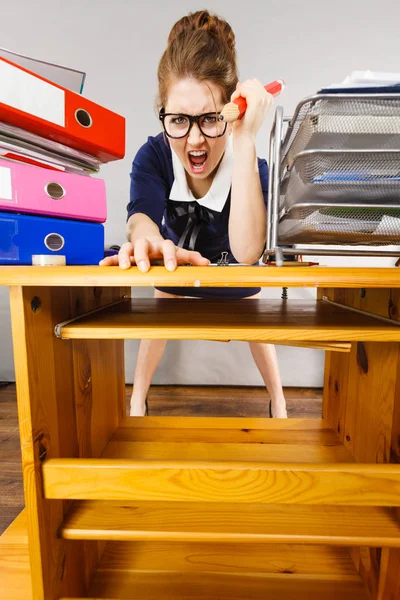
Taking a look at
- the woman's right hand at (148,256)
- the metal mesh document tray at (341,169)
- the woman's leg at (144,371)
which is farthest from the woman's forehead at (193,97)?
the woman's leg at (144,371)

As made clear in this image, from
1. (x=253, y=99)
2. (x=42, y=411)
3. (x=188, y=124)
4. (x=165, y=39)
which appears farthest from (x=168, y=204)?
(x=165, y=39)

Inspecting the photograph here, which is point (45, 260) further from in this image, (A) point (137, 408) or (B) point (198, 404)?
(B) point (198, 404)

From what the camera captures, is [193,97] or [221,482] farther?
[193,97]

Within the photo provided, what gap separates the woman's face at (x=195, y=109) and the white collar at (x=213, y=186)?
0.08 metres

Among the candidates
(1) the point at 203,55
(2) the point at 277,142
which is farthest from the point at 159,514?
(1) the point at 203,55

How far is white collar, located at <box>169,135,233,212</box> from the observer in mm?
1113

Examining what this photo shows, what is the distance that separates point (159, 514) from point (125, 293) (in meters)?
0.56

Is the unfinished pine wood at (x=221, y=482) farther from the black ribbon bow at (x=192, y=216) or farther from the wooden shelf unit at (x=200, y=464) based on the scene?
the black ribbon bow at (x=192, y=216)

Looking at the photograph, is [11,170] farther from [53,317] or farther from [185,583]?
[185,583]

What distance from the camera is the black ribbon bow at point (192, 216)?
1.17 meters

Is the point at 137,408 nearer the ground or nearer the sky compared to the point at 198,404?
nearer the sky

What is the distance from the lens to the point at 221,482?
0.52 m

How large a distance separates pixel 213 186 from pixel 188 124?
257mm

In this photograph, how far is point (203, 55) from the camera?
90 centimetres
